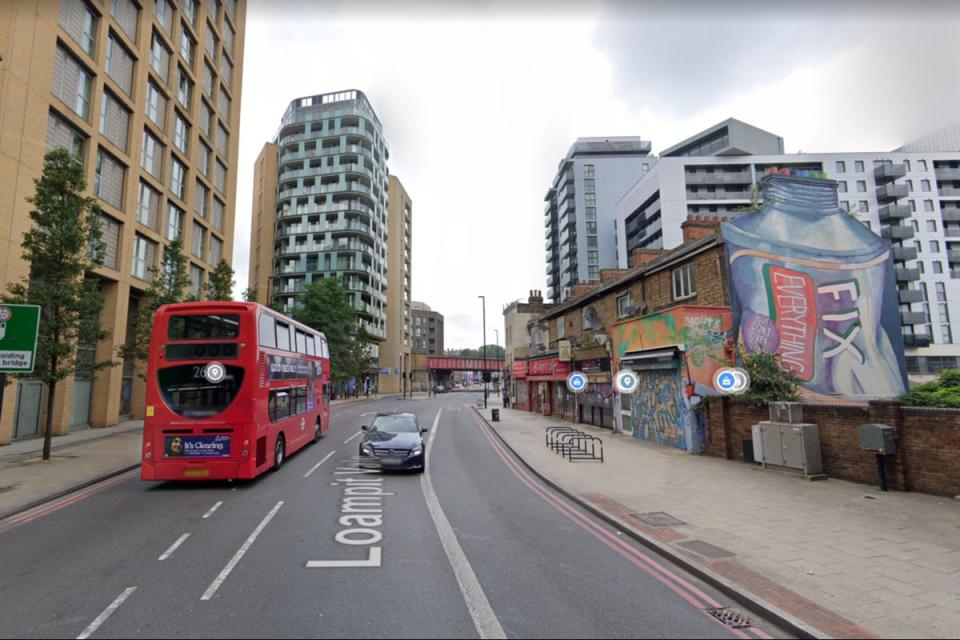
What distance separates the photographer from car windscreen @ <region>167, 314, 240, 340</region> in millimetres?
10219

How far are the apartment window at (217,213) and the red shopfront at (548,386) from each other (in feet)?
83.0

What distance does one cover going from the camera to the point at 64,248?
1389cm

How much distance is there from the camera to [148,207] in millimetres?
25953

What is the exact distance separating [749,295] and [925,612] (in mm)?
12294

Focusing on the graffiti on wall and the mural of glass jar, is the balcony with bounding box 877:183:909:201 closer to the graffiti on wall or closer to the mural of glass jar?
the mural of glass jar

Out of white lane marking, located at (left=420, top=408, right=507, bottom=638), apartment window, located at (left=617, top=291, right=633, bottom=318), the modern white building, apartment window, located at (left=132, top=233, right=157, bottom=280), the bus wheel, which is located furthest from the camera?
the modern white building

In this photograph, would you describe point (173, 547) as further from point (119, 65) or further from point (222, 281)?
point (119, 65)

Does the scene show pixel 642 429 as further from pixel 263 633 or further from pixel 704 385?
pixel 263 633

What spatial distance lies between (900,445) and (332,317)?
43.5m

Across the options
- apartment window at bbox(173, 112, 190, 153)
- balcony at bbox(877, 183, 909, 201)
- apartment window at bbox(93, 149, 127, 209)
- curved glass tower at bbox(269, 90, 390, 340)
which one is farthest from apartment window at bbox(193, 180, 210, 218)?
balcony at bbox(877, 183, 909, 201)

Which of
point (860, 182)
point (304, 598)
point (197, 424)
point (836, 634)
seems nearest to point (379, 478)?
point (197, 424)

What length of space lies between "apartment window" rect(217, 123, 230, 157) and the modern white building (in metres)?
46.3

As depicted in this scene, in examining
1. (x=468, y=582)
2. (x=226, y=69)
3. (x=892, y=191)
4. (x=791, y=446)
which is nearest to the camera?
(x=468, y=582)

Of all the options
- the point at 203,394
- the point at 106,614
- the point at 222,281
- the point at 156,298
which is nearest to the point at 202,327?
the point at 203,394
